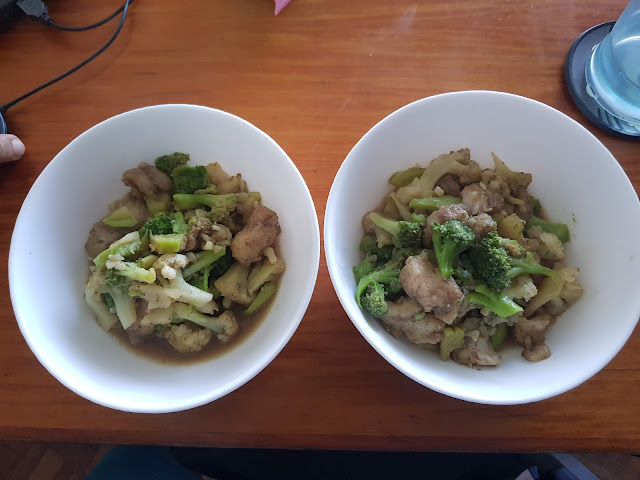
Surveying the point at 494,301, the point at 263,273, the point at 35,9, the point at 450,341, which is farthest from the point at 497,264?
the point at 35,9

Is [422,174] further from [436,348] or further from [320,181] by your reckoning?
[436,348]

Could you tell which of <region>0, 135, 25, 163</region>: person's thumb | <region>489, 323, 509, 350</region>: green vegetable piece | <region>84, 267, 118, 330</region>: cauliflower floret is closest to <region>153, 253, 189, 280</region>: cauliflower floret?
<region>84, 267, 118, 330</region>: cauliflower floret

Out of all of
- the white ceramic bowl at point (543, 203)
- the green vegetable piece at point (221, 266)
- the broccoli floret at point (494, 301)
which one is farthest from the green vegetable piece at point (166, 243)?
the broccoli floret at point (494, 301)

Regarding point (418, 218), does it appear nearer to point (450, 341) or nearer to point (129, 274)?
point (450, 341)

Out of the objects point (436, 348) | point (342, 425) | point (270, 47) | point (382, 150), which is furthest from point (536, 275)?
point (270, 47)

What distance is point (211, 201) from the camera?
4.26 ft

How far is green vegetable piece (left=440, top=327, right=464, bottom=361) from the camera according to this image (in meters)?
1.15

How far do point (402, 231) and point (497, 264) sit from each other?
0.24 meters

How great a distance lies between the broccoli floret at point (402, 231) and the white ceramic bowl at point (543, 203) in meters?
0.09

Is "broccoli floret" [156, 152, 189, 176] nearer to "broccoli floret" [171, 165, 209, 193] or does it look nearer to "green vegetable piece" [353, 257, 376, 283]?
"broccoli floret" [171, 165, 209, 193]

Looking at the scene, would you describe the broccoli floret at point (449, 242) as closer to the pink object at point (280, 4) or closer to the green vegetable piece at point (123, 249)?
the green vegetable piece at point (123, 249)

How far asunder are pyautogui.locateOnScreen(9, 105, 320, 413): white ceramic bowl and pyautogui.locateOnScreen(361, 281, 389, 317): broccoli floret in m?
0.15

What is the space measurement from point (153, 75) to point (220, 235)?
0.70 meters

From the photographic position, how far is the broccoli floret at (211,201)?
50.9 inches
